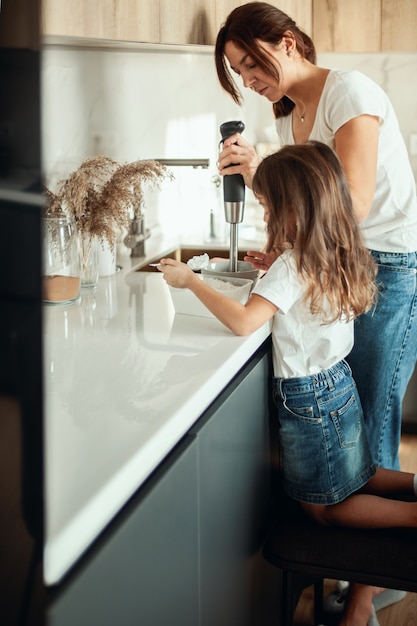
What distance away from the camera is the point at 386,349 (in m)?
1.77

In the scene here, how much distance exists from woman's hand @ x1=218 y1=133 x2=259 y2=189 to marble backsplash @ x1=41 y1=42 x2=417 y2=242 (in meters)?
0.49

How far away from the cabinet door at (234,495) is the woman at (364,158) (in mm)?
355

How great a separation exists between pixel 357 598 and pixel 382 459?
345 millimetres

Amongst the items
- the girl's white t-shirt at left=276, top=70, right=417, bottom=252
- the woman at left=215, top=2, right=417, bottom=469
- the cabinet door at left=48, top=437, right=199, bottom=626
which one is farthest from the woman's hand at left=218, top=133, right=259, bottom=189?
the cabinet door at left=48, top=437, right=199, bottom=626

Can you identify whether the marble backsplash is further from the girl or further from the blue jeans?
the blue jeans

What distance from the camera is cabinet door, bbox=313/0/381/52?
2715 millimetres

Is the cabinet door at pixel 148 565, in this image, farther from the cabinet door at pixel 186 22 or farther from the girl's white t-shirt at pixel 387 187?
the cabinet door at pixel 186 22

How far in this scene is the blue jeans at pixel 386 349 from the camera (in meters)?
1.73

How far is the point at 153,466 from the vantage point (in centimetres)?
94

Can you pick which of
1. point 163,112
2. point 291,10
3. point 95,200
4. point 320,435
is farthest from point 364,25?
point 320,435

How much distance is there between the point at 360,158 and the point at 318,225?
222mm

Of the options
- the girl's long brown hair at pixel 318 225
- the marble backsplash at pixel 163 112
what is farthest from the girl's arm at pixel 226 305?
the marble backsplash at pixel 163 112

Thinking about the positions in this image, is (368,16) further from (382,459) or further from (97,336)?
(97,336)

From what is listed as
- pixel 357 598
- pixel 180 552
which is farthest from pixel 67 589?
pixel 357 598
